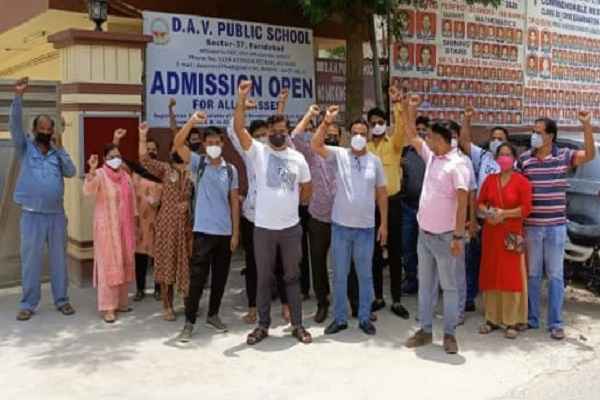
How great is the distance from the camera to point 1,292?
7.38 m

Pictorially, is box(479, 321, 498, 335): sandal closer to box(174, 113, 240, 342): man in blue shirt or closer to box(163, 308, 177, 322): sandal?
box(174, 113, 240, 342): man in blue shirt

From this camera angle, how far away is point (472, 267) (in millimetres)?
6871

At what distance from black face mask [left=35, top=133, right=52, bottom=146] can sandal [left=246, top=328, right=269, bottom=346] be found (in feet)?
8.46

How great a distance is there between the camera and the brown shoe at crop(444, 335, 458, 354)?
554cm

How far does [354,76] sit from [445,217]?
169 inches

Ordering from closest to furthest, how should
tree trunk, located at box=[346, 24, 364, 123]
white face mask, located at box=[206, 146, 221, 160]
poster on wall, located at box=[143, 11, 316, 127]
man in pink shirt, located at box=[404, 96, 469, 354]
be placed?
man in pink shirt, located at box=[404, 96, 469, 354] < white face mask, located at box=[206, 146, 221, 160] < poster on wall, located at box=[143, 11, 316, 127] < tree trunk, located at box=[346, 24, 364, 123]

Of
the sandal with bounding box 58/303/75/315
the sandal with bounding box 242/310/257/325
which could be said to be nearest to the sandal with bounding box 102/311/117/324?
the sandal with bounding box 58/303/75/315

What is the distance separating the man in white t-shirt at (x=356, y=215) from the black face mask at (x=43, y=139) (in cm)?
248

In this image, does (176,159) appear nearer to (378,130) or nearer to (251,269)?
→ (251,269)

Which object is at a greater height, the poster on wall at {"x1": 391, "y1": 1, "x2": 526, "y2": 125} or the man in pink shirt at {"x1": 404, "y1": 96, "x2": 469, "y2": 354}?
the poster on wall at {"x1": 391, "y1": 1, "x2": 526, "y2": 125}

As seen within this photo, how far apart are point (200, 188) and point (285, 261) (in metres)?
0.93

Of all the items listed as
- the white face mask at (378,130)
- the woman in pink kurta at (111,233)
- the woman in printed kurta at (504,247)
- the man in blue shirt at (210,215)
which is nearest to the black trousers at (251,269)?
the man in blue shirt at (210,215)

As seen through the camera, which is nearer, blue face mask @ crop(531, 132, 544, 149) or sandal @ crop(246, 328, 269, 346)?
sandal @ crop(246, 328, 269, 346)

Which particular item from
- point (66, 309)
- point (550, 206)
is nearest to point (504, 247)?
point (550, 206)
